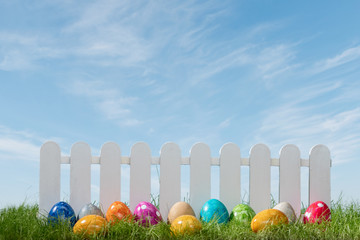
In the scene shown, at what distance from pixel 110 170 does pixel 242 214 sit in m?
1.74

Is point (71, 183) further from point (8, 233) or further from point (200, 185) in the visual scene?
point (200, 185)

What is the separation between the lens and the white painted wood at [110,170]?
18.4 ft

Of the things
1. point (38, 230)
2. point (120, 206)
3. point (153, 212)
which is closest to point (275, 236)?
point (153, 212)

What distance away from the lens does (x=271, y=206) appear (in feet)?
19.1

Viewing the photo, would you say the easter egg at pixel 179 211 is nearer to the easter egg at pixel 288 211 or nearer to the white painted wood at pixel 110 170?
the white painted wood at pixel 110 170

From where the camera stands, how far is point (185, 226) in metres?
4.35

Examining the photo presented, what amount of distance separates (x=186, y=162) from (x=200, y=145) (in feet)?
0.93

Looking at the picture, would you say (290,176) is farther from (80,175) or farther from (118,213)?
(80,175)

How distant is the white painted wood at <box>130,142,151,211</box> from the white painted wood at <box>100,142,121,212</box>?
0.58 feet

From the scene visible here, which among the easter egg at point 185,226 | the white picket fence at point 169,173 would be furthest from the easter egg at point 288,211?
the easter egg at point 185,226

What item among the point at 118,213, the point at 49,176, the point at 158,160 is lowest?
the point at 118,213

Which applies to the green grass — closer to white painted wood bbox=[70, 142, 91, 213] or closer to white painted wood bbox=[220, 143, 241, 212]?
white painted wood bbox=[70, 142, 91, 213]

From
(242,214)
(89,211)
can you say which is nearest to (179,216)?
(242,214)

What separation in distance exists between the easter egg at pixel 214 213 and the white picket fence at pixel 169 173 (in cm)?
46
